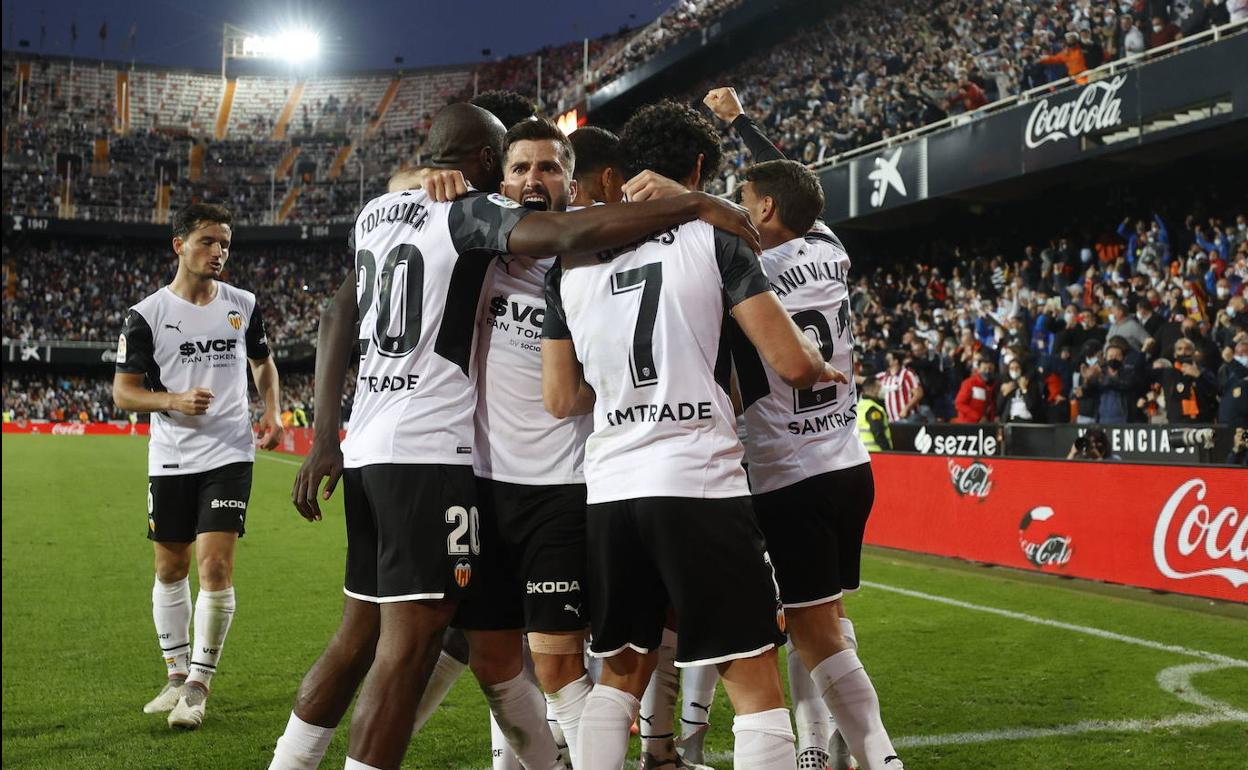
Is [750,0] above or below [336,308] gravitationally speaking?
A: above

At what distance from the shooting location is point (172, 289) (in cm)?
538

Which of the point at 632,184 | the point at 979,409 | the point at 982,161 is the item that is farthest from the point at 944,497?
the point at 982,161

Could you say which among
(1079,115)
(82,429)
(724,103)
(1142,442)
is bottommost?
(82,429)

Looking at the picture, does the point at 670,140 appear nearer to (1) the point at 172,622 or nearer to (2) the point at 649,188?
(2) the point at 649,188

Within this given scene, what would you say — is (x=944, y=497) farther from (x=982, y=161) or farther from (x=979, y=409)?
(x=982, y=161)

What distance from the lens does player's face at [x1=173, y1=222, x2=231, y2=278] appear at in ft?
16.9

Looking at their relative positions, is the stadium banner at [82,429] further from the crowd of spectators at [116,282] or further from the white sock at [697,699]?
the white sock at [697,699]

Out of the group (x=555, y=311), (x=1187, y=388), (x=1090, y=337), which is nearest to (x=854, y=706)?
(x=555, y=311)

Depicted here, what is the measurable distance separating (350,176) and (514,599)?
176 feet

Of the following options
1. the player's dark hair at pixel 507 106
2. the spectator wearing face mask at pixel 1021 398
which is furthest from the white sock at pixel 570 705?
the spectator wearing face mask at pixel 1021 398

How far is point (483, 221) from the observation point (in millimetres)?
2936

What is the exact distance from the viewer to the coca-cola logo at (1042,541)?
8.88m

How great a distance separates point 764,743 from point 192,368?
3.67 m

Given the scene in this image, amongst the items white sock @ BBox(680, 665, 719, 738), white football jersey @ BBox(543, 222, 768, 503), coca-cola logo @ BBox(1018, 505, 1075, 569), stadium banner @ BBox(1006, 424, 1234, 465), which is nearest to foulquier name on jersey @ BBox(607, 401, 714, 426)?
white football jersey @ BBox(543, 222, 768, 503)
